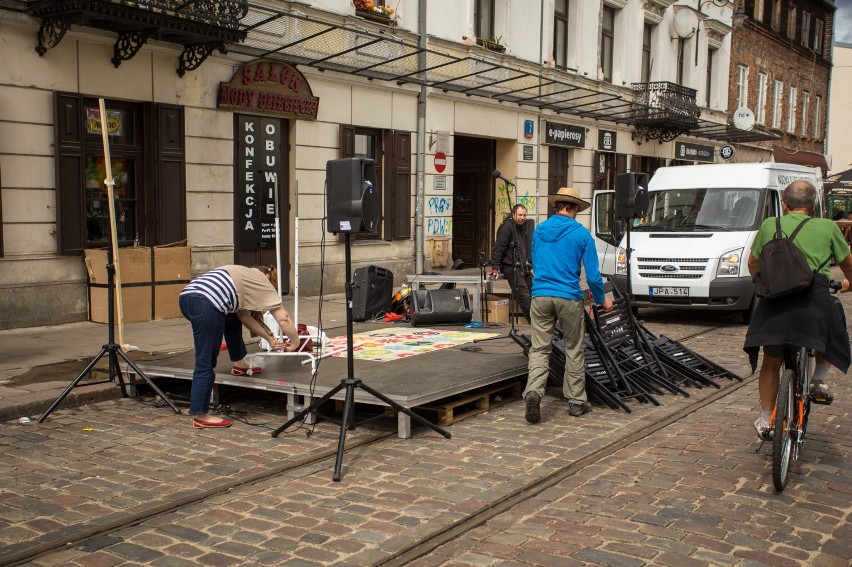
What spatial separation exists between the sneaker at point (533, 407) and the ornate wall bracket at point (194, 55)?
8117 millimetres

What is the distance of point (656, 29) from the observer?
28484mm

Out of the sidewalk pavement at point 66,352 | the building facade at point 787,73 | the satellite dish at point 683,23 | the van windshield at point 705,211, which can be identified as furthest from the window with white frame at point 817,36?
the sidewalk pavement at point 66,352

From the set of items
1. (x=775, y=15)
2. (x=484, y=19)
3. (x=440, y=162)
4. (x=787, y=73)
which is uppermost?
(x=775, y=15)

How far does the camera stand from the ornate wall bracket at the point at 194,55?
13258 millimetres

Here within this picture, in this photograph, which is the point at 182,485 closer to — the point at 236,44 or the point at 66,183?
the point at 66,183

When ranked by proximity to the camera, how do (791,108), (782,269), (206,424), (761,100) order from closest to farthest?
(782,269), (206,424), (761,100), (791,108)

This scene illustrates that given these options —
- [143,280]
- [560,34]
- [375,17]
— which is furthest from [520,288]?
[560,34]

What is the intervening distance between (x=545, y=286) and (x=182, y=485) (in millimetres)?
3429

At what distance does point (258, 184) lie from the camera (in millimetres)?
15188

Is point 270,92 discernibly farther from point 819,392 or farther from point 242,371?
point 819,392

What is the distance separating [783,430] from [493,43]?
635 inches

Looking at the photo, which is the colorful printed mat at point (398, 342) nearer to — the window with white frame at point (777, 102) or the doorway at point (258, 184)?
the doorway at point (258, 184)

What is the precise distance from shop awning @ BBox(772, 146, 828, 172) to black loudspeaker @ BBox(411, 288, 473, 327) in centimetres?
2846

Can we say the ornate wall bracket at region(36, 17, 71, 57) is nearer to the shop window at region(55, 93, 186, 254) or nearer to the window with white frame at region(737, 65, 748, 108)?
the shop window at region(55, 93, 186, 254)
